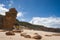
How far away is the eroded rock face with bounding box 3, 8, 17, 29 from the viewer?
2680cm

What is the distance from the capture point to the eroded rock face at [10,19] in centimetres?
2680

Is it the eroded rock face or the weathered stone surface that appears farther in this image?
the weathered stone surface

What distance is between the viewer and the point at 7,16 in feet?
89.9

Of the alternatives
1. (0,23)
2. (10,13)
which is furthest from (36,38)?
(0,23)

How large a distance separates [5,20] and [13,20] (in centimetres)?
177

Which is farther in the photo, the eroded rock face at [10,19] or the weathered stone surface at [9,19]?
the weathered stone surface at [9,19]

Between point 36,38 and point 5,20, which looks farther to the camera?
point 5,20

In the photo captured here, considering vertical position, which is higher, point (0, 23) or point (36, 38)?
point (0, 23)

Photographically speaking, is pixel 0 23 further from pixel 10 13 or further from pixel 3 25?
pixel 10 13

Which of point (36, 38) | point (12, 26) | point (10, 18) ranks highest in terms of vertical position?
point (10, 18)

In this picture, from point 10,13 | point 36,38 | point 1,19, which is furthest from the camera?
point 1,19

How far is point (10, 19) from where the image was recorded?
27438mm

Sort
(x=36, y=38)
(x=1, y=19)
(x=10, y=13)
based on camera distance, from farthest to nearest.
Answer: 1. (x=1, y=19)
2. (x=10, y=13)
3. (x=36, y=38)

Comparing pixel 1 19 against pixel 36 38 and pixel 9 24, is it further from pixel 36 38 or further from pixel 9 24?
pixel 36 38
